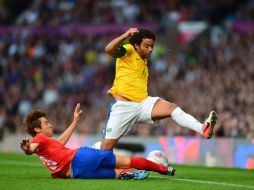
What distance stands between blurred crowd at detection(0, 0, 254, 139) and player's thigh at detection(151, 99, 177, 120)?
7.97 meters

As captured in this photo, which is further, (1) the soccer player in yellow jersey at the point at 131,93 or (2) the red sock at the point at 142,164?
(1) the soccer player in yellow jersey at the point at 131,93

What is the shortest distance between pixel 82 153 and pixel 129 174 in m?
0.72

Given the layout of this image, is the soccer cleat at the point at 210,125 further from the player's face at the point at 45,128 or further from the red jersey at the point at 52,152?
the player's face at the point at 45,128

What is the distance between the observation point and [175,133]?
2238 cm

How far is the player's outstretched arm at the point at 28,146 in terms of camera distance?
1109cm

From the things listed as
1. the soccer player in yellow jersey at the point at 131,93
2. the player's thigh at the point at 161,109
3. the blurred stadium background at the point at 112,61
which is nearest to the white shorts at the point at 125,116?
the soccer player in yellow jersey at the point at 131,93

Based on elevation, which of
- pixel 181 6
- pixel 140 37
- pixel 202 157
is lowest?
pixel 202 157

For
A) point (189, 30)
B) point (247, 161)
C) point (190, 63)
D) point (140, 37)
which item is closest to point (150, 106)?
point (140, 37)

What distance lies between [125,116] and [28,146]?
6.24ft

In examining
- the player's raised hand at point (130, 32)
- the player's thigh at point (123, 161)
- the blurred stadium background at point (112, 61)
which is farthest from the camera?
the blurred stadium background at point (112, 61)

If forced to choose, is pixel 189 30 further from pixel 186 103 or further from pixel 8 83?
pixel 8 83

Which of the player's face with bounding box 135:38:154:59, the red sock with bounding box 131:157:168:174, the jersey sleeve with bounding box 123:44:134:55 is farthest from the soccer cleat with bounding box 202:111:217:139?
the jersey sleeve with bounding box 123:44:134:55

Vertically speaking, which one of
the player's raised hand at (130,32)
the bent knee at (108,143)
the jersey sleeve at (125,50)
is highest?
the player's raised hand at (130,32)

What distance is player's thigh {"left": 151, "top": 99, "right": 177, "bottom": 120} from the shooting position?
1226 centimetres
